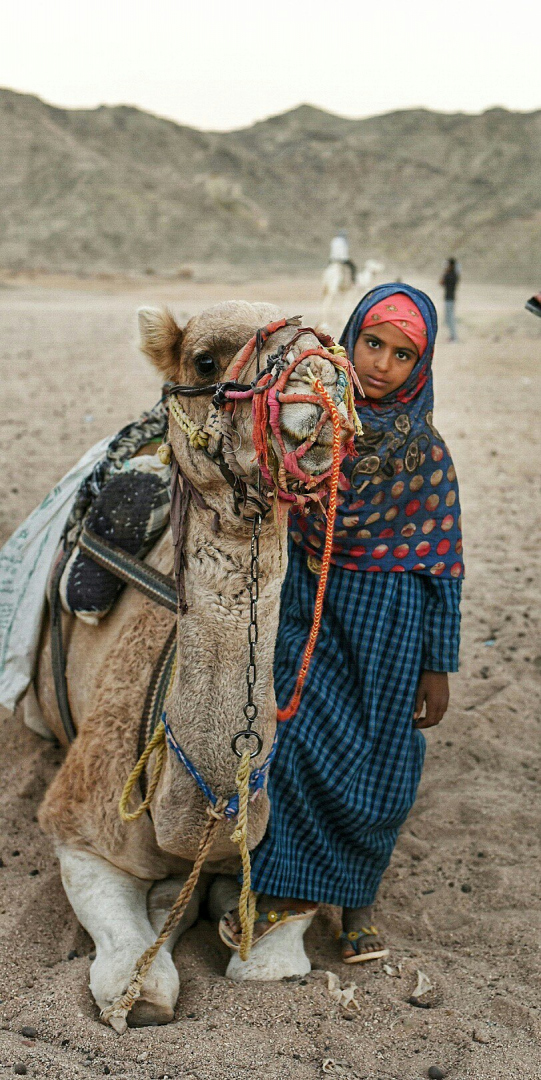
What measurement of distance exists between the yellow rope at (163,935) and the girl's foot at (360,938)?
0.79 meters

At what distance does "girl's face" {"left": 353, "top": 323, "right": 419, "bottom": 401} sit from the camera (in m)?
3.11

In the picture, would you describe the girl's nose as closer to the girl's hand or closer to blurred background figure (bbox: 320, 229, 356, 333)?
the girl's hand

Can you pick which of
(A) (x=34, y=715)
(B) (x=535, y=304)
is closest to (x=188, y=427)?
(A) (x=34, y=715)

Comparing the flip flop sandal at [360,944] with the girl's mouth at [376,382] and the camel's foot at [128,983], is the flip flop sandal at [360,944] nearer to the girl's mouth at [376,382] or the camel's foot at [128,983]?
the camel's foot at [128,983]

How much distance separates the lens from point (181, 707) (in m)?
2.54

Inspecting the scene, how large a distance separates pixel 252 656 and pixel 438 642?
1.02m

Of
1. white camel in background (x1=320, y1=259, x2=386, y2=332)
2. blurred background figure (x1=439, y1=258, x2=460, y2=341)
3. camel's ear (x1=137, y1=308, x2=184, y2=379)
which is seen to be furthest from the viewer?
white camel in background (x1=320, y1=259, x2=386, y2=332)

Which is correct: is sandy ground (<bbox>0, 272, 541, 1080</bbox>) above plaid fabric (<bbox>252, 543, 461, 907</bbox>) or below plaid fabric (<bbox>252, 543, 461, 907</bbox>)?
below

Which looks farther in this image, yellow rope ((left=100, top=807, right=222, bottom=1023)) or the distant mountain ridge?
the distant mountain ridge

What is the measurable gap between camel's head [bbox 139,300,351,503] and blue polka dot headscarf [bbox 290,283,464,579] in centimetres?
80

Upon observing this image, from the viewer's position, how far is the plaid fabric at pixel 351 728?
10.7ft

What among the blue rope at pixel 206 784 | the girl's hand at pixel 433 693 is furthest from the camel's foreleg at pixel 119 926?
the girl's hand at pixel 433 693

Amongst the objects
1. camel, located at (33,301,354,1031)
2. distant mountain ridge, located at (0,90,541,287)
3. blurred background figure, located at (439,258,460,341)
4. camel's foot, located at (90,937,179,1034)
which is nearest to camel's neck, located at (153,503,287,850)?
camel, located at (33,301,354,1031)

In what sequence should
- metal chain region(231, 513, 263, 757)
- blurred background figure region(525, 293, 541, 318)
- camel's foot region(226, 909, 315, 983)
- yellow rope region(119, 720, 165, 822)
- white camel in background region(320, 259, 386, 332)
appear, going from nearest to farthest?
metal chain region(231, 513, 263, 757) < yellow rope region(119, 720, 165, 822) < camel's foot region(226, 909, 315, 983) < blurred background figure region(525, 293, 541, 318) < white camel in background region(320, 259, 386, 332)
